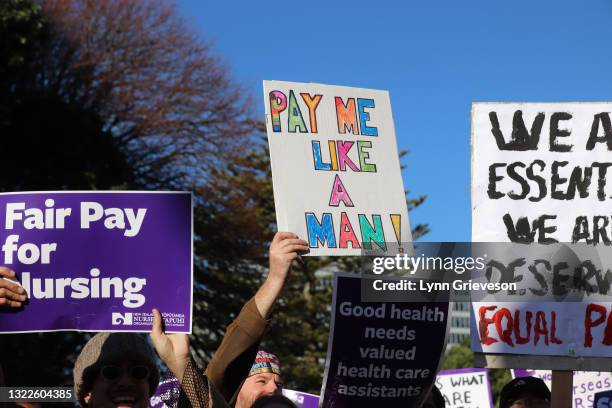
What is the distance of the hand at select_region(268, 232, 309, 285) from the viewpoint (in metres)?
4.11

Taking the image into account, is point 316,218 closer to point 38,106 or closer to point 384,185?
point 384,185

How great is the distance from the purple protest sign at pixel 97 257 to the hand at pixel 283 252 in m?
0.38

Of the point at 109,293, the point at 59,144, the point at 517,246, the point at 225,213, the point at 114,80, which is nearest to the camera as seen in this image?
the point at 109,293

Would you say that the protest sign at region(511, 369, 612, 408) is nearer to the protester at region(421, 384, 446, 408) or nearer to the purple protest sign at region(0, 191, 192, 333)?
the protester at region(421, 384, 446, 408)

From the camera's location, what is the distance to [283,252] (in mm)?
4320

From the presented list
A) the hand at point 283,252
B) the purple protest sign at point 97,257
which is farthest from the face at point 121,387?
the purple protest sign at point 97,257

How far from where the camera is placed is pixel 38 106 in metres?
25.6

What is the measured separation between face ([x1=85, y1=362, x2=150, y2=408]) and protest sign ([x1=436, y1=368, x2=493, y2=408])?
6.25 metres

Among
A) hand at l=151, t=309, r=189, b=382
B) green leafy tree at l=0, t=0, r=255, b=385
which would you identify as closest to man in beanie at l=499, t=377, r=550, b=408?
hand at l=151, t=309, r=189, b=382

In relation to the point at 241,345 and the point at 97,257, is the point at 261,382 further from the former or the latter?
the point at 241,345

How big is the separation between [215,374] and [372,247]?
1.40 m

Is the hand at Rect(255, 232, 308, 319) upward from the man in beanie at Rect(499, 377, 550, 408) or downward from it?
upward

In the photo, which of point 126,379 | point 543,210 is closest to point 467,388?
point 543,210

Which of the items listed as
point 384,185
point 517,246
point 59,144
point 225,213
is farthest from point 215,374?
point 225,213
